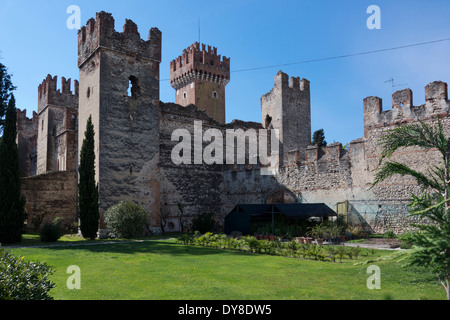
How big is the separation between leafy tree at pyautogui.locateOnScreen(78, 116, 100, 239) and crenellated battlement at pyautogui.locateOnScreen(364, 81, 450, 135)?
15358 mm

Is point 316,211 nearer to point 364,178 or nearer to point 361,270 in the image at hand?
point 364,178

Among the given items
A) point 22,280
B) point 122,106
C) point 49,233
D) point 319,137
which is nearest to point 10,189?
point 49,233

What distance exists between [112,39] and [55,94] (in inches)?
506

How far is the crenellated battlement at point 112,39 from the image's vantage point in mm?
22734

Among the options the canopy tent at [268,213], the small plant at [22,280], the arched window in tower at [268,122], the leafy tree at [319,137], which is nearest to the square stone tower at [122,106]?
the canopy tent at [268,213]

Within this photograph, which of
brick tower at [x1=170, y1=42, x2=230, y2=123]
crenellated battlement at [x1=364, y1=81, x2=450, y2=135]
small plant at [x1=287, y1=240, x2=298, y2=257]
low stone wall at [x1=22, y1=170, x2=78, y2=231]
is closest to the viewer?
small plant at [x1=287, y1=240, x2=298, y2=257]

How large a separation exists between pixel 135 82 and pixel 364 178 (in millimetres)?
15351

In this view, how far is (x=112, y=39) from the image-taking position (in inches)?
906

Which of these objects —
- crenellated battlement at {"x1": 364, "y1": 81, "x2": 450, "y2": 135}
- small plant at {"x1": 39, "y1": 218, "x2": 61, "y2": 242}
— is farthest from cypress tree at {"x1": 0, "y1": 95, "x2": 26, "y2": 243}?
crenellated battlement at {"x1": 364, "y1": 81, "x2": 450, "y2": 135}

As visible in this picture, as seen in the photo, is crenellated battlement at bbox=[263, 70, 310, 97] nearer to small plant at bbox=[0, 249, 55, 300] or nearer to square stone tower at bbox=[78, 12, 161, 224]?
square stone tower at bbox=[78, 12, 161, 224]

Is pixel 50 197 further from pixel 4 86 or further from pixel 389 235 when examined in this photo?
pixel 389 235

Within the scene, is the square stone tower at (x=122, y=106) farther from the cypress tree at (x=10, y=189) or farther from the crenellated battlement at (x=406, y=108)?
the crenellated battlement at (x=406, y=108)

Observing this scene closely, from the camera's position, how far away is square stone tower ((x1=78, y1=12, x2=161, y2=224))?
72.8ft
